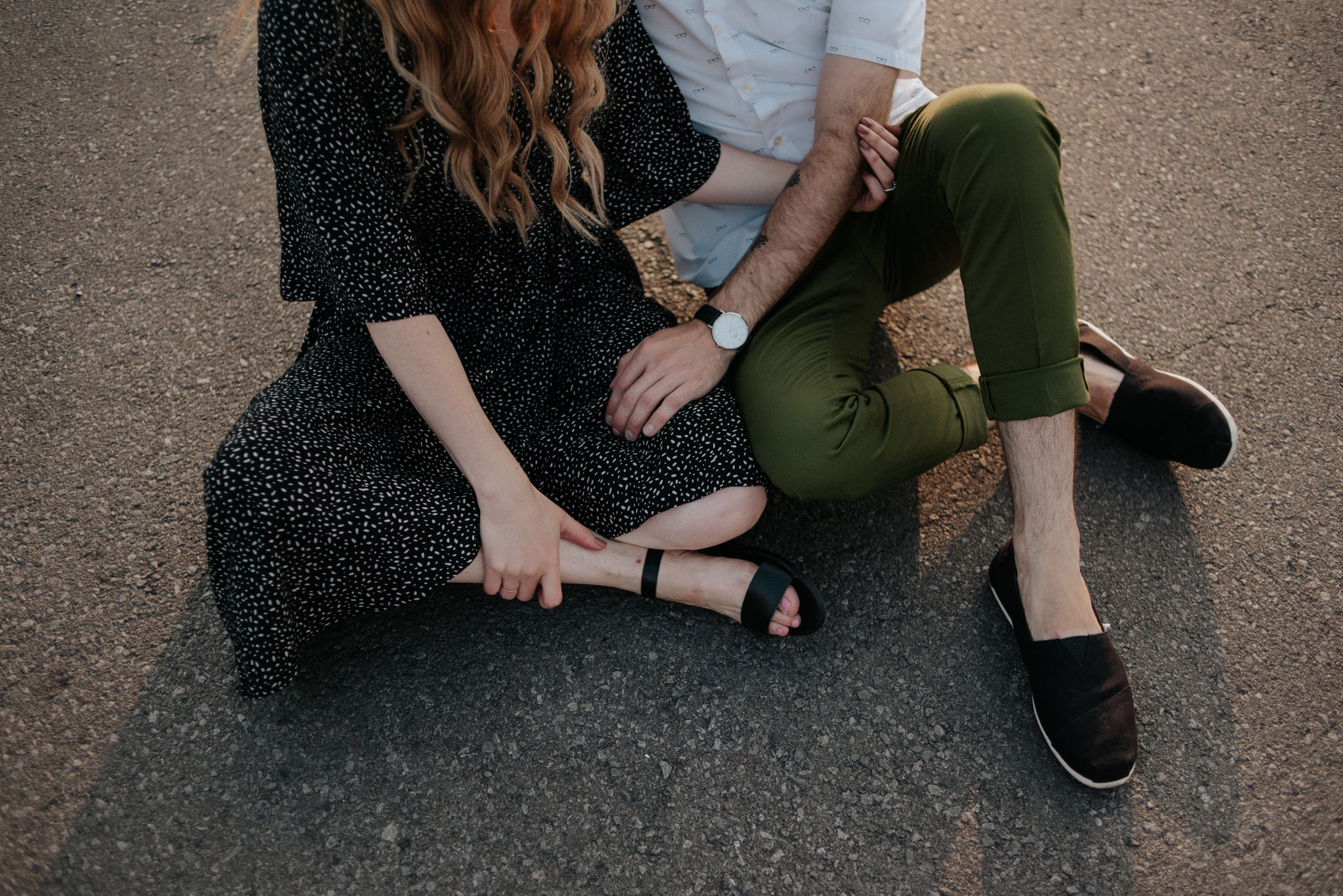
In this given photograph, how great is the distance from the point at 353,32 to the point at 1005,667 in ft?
5.20

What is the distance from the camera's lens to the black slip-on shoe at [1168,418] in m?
1.87

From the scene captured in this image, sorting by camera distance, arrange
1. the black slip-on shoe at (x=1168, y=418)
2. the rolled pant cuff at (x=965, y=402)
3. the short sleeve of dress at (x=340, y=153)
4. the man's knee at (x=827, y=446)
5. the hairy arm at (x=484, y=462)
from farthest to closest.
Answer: the black slip-on shoe at (x=1168, y=418) → the rolled pant cuff at (x=965, y=402) → the man's knee at (x=827, y=446) → the hairy arm at (x=484, y=462) → the short sleeve of dress at (x=340, y=153)

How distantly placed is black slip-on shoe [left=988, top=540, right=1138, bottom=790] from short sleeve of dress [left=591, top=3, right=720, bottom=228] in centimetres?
110

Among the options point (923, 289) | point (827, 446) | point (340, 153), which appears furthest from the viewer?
point (923, 289)

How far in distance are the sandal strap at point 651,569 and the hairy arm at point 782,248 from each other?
0.77 ft

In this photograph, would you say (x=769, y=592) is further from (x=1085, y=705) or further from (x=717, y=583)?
(x=1085, y=705)

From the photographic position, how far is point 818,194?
5.56ft

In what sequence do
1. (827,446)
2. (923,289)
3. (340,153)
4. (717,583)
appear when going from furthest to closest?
(923,289) < (717,583) < (827,446) < (340,153)

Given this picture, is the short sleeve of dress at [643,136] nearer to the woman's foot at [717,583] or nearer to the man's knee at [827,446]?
the man's knee at [827,446]

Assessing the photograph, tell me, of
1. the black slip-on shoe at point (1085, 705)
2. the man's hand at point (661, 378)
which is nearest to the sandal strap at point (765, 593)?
the man's hand at point (661, 378)

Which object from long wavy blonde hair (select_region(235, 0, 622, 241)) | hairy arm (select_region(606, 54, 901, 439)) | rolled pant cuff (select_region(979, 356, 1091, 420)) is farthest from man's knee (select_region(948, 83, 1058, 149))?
long wavy blonde hair (select_region(235, 0, 622, 241))

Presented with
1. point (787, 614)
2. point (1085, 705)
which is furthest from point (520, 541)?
point (1085, 705)

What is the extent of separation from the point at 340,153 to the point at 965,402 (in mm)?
1199

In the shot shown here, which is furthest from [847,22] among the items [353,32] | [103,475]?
[103,475]
